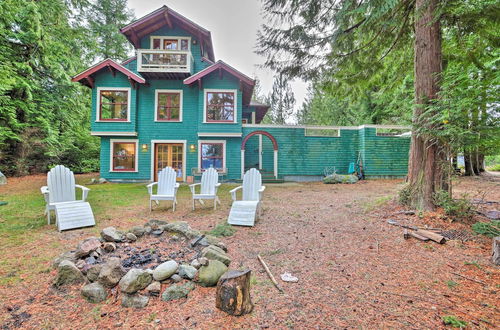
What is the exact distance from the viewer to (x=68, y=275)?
82.4 inches

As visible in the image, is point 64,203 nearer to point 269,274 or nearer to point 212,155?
point 269,274

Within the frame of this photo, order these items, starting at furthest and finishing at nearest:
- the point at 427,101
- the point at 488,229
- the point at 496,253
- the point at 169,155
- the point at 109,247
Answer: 1. the point at 169,155
2. the point at 427,101
3. the point at 488,229
4. the point at 109,247
5. the point at 496,253

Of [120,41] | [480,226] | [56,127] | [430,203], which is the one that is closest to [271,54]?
[430,203]

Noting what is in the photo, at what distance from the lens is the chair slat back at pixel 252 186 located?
15.4 ft

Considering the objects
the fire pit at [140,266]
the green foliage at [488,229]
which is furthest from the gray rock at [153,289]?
the green foliage at [488,229]

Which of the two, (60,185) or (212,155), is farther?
(212,155)

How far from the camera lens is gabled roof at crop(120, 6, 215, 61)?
9898 millimetres

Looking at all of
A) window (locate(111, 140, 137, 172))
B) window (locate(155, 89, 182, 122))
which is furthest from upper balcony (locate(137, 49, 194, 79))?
window (locate(111, 140, 137, 172))

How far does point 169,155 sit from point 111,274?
30.6 feet

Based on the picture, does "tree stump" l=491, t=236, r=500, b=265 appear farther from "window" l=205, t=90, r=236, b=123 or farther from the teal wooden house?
"window" l=205, t=90, r=236, b=123

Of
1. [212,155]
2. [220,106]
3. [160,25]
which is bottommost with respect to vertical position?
[212,155]

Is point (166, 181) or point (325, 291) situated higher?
point (166, 181)

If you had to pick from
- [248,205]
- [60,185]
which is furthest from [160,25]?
[248,205]

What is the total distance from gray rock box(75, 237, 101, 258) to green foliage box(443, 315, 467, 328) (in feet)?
11.1
